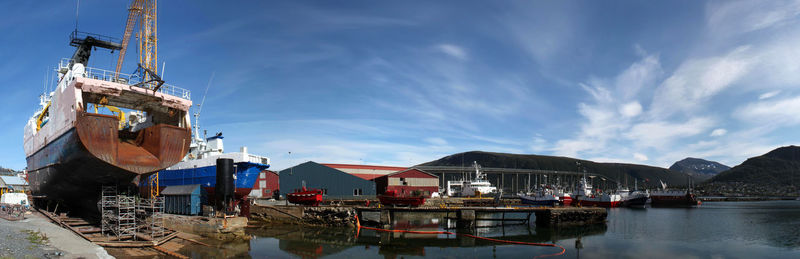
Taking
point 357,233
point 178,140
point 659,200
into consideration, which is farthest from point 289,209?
point 659,200

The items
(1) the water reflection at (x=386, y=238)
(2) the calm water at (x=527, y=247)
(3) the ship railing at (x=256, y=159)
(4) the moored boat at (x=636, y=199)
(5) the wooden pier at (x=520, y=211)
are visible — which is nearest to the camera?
(2) the calm water at (x=527, y=247)

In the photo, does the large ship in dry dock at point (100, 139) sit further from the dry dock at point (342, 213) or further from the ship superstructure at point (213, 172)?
the dry dock at point (342, 213)

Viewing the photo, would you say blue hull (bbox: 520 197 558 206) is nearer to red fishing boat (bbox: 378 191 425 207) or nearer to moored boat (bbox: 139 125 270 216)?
red fishing boat (bbox: 378 191 425 207)

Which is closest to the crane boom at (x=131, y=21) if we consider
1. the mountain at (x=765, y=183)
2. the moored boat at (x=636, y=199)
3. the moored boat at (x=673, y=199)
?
the moored boat at (x=636, y=199)

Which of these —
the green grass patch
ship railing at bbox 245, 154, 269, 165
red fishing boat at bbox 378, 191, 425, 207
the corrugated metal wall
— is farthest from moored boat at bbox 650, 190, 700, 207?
the green grass patch

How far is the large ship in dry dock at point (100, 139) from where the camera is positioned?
72.7ft

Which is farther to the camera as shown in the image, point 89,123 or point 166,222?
point 166,222

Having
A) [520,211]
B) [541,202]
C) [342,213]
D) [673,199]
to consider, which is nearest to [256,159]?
[342,213]

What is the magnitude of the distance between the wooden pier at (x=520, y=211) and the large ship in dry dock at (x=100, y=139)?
18.4m

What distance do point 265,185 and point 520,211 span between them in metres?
43.6

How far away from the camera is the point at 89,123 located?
21.8 metres

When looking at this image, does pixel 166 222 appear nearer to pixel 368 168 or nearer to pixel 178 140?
pixel 178 140

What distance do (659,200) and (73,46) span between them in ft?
368

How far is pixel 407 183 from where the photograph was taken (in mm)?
67875
